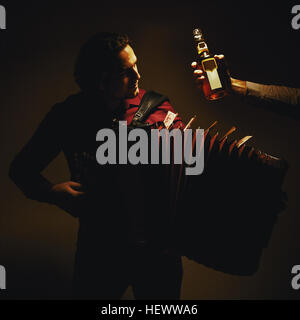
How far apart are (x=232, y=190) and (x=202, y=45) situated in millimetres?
561

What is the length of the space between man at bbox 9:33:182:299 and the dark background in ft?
1.77

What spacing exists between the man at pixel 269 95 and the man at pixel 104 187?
29 centimetres

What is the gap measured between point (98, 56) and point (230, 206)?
69 cm

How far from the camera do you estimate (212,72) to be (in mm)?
1195

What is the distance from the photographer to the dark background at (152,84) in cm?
159

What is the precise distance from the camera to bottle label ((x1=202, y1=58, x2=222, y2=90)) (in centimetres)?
119

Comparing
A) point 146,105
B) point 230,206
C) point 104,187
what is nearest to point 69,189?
point 104,187

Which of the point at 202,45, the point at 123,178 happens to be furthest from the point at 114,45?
the point at 123,178

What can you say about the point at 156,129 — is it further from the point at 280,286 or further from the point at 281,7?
the point at 280,286

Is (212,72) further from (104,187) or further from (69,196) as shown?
(69,196)

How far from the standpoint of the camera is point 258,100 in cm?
125

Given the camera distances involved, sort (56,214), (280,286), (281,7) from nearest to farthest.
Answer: (281,7)
(280,286)
(56,214)
